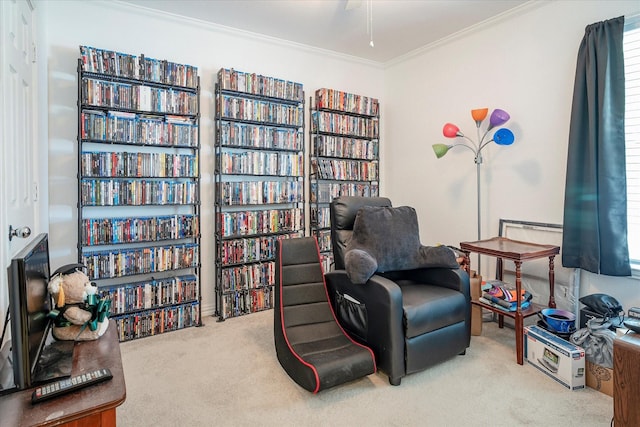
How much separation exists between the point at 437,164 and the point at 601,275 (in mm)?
1755

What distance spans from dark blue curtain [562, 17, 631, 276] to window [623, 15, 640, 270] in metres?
0.12

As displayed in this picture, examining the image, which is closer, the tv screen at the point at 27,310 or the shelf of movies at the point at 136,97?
the tv screen at the point at 27,310

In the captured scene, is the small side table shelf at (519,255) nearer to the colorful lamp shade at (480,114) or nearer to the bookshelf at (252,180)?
the colorful lamp shade at (480,114)

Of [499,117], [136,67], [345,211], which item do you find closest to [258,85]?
[136,67]

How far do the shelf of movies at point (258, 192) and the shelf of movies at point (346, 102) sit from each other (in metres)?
0.90

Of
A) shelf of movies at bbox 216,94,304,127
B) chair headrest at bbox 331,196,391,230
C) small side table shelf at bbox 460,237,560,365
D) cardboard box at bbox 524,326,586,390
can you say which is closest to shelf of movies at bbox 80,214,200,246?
shelf of movies at bbox 216,94,304,127

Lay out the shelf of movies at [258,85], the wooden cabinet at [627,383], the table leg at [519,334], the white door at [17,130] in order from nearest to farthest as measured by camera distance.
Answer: the wooden cabinet at [627,383]
the white door at [17,130]
the table leg at [519,334]
the shelf of movies at [258,85]

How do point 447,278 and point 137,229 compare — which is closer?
point 447,278

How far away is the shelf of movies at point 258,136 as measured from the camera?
320cm

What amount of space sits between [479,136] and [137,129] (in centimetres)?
299

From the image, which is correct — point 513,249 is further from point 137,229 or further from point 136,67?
point 136,67

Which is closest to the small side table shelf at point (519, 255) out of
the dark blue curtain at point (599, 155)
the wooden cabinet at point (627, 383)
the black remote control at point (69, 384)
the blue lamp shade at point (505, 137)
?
the dark blue curtain at point (599, 155)

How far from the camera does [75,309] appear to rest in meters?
1.34

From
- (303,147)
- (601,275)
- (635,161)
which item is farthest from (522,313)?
(303,147)
